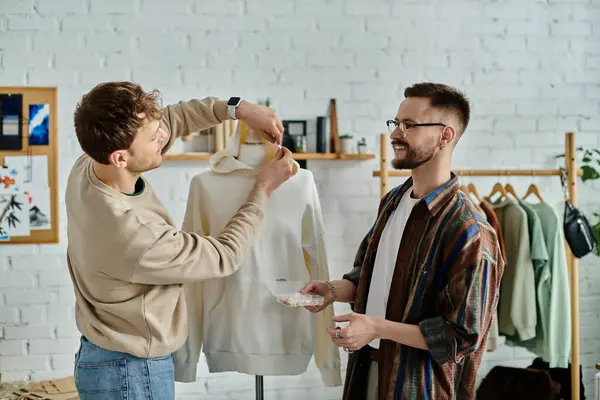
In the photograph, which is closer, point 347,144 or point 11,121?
point 11,121

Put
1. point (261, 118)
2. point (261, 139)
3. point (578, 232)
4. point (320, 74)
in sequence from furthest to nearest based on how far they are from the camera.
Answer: point (320, 74) < point (578, 232) < point (261, 139) < point (261, 118)

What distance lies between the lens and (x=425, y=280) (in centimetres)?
195

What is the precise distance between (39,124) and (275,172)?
1.83 meters

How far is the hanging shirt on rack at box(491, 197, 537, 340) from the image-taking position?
3357 millimetres

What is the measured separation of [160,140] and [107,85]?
0.76ft

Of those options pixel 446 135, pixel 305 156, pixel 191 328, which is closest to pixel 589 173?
pixel 305 156

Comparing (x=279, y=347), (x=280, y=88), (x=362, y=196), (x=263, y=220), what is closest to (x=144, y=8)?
(x=280, y=88)

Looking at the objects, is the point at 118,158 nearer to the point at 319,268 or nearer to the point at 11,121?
the point at 319,268

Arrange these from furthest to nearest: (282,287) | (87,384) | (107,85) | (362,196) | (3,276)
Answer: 1. (362,196)
2. (3,276)
3. (282,287)
4. (87,384)
5. (107,85)

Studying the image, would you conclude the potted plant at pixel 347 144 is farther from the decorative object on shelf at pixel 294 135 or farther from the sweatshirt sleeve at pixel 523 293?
the sweatshirt sleeve at pixel 523 293

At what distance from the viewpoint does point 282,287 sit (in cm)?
231

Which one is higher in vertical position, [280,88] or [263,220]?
[280,88]

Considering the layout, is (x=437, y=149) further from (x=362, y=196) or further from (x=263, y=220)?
(x=362, y=196)

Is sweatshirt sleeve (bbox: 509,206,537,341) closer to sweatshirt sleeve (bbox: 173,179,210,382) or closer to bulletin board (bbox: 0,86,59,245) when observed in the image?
sweatshirt sleeve (bbox: 173,179,210,382)
